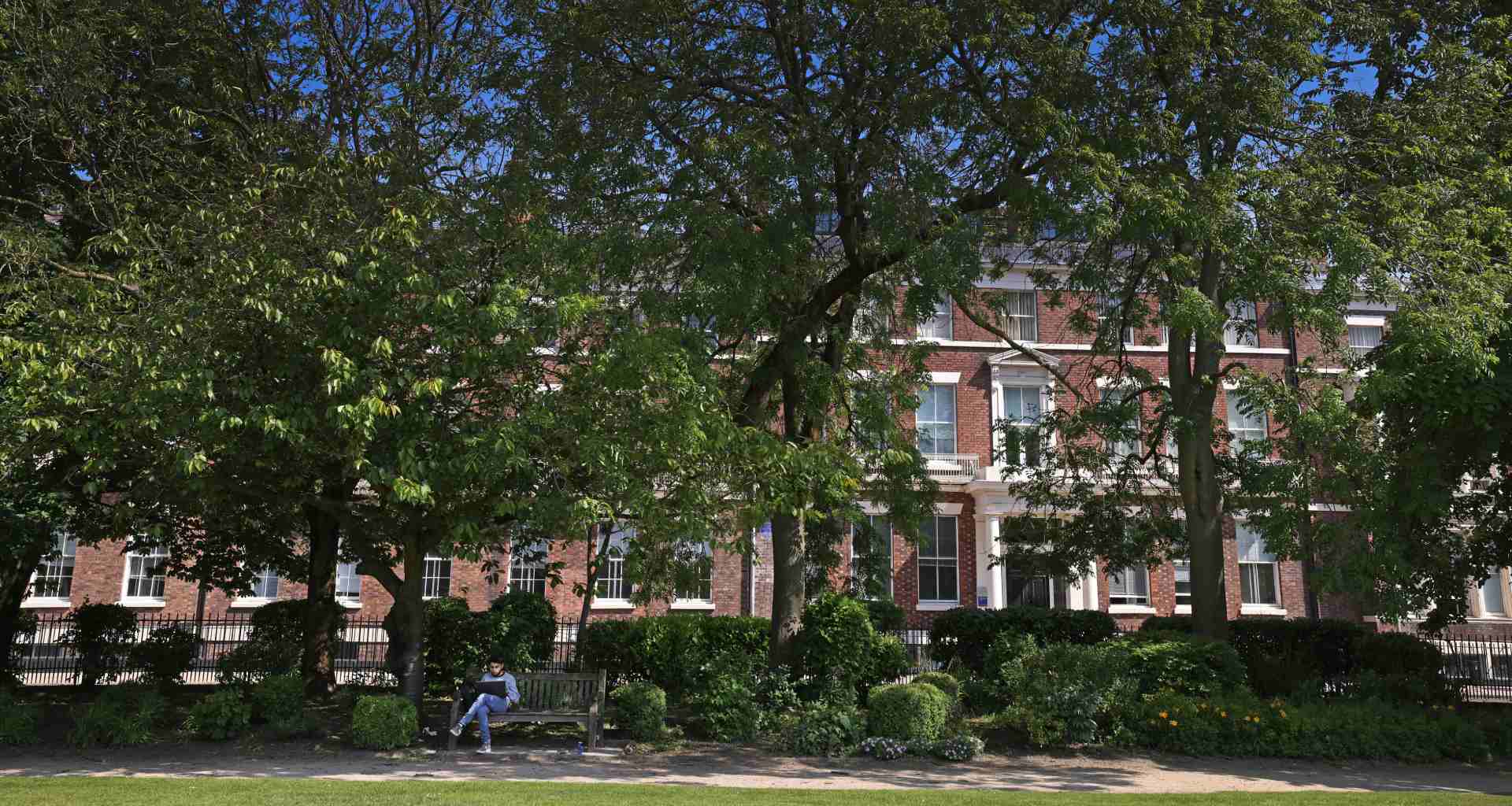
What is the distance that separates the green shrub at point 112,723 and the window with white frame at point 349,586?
15.6m

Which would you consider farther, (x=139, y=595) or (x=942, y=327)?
(x=942, y=327)

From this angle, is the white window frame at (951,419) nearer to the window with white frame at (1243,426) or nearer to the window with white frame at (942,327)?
the window with white frame at (942,327)

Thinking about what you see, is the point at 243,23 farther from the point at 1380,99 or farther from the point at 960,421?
the point at 960,421

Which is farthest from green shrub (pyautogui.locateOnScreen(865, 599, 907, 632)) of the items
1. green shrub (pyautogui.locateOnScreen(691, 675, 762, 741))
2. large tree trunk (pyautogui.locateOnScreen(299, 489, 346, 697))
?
large tree trunk (pyautogui.locateOnScreen(299, 489, 346, 697))

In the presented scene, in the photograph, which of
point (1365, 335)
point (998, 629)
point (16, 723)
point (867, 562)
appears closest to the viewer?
point (16, 723)

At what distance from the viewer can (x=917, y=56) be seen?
13.5 m

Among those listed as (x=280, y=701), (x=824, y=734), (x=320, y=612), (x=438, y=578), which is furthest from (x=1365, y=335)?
(x=280, y=701)

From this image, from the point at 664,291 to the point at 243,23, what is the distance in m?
7.32

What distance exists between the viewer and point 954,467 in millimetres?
30156

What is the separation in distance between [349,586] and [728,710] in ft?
60.2

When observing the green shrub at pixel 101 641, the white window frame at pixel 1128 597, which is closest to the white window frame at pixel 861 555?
the white window frame at pixel 1128 597

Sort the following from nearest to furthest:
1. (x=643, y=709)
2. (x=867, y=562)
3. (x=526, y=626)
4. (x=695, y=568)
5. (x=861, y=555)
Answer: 1. (x=643, y=709)
2. (x=526, y=626)
3. (x=695, y=568)
4. (x=867, y=562)
5. (x=861, y=555)

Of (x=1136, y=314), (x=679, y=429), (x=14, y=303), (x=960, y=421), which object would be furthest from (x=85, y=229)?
(x=960, y=421)

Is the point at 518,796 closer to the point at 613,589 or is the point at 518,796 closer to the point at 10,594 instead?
the point at 10,594
